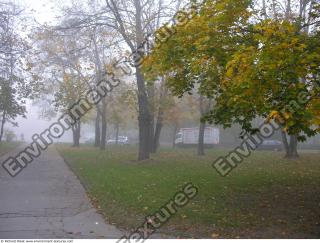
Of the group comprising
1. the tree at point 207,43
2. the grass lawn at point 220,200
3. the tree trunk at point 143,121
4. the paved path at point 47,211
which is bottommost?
the paved path at point 47,211

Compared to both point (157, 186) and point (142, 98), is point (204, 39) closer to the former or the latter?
point (157, 186)

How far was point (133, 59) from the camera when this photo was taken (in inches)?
811

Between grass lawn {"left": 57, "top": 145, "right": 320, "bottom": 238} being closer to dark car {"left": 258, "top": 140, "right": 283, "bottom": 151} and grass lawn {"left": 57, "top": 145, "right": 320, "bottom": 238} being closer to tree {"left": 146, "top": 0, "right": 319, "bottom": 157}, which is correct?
tree {"left": 146, "top": 0, "right": 319, "bottom": 157}

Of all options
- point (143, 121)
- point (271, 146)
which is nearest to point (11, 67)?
point (143, 121)

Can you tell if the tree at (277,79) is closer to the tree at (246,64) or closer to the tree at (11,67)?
the tree at (246,64)

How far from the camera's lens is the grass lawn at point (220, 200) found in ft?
27.8

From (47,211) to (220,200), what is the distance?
14.9 ft

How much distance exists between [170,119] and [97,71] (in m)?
14.0

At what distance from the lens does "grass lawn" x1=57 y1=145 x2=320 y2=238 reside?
27.8 feet

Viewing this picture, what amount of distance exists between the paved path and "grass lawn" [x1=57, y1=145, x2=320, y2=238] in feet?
1.52

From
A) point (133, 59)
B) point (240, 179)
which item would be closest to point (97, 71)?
point (133, 59)

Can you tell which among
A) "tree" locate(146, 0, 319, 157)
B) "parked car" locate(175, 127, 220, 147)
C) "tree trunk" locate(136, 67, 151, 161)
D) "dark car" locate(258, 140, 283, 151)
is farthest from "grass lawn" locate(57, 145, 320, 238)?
"parked car" locate(175, 127, 220, 147)

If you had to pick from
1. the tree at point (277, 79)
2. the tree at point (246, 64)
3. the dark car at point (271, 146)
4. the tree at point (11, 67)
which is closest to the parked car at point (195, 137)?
the dark car at point (271, 146)

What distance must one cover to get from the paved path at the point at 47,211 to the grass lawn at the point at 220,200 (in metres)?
0.46
